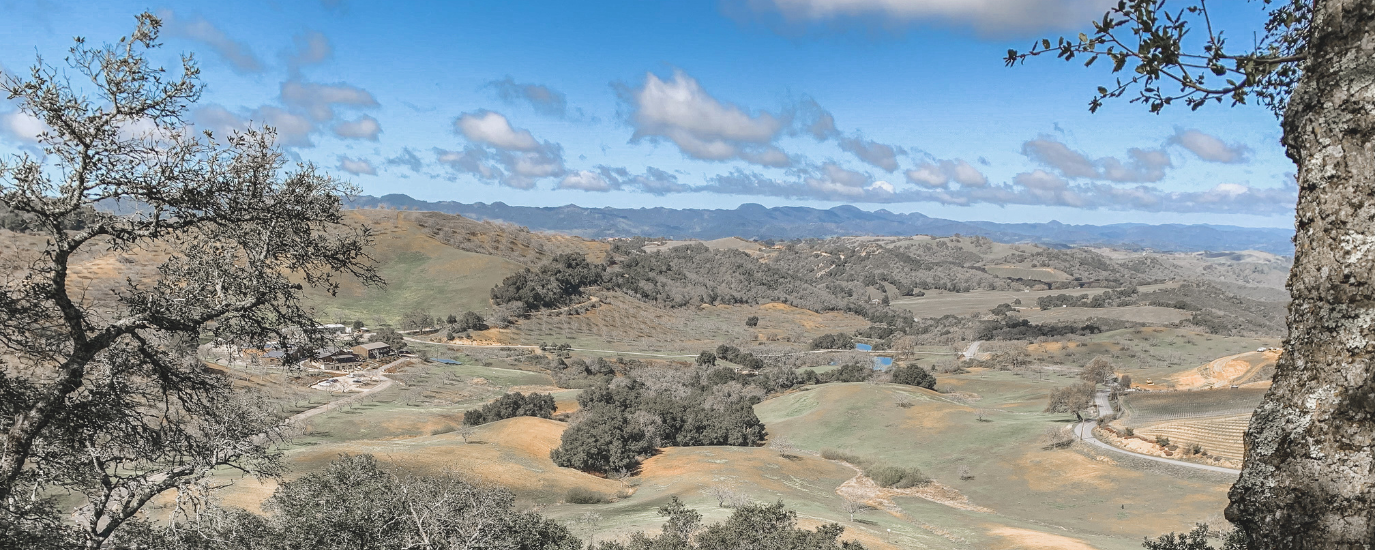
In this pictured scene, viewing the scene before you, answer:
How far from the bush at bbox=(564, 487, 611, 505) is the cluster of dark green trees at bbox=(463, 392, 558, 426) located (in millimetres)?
14214

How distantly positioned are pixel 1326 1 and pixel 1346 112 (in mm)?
566

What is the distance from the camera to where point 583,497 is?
2528cm

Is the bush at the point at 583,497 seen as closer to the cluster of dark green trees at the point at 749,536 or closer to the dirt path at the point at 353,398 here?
the cluster of dark green trees at the point at 749,536

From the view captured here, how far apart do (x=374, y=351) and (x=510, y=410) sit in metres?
23.0

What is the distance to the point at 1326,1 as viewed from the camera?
9.61 feet

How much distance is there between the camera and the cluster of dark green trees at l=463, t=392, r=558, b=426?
1537 inches

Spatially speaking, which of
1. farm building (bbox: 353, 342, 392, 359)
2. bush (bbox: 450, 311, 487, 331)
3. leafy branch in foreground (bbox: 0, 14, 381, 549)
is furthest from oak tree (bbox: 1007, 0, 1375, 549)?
bush (bbox: 450, 311, 487, 331)

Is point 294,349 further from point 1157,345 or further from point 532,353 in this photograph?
point 1157,345

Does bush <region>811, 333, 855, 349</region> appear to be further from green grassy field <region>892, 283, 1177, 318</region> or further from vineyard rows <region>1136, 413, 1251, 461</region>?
vineyard rows <region>1136, 413, 1251, 461</region>

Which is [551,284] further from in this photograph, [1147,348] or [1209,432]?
[1209,432]

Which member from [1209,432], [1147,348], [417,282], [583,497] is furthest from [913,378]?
[417,282]

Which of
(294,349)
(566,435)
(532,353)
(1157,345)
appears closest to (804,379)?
(532,353)

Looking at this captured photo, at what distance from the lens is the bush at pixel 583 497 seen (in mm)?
25094

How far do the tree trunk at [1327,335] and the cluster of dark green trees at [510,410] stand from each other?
128 feet
